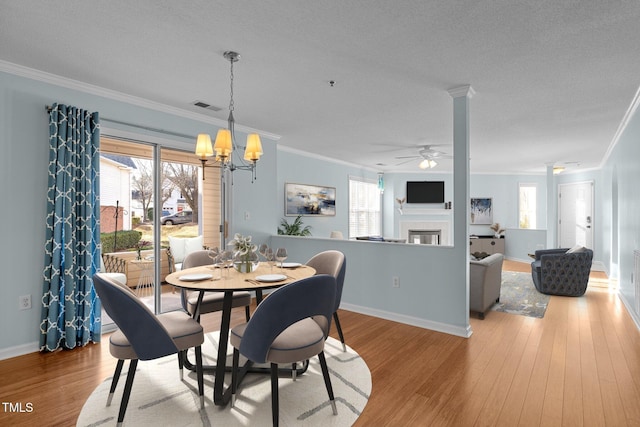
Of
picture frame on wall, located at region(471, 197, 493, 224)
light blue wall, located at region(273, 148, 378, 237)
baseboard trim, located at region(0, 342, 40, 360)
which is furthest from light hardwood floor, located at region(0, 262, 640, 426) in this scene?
picture frame on wall, located at region(471, 197, 493, 224)

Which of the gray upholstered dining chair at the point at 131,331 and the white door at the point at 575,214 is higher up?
the white door at the point at 575,214

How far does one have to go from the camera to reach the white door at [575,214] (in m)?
8.69

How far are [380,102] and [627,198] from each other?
11.9 feet

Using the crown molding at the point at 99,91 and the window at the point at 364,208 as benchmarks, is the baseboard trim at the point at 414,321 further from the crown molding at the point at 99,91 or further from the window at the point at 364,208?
the window at the point at 364,208

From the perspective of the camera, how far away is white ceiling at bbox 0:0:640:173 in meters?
2.19

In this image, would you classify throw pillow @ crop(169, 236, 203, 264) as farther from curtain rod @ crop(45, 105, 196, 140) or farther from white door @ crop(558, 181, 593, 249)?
white door @ crop(558, 181, 593, 249)

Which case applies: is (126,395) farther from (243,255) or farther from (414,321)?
(414,321)

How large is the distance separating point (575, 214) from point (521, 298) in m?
5.31

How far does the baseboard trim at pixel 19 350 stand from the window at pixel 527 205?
10800 mm

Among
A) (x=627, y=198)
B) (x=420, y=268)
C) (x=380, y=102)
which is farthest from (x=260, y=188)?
(x=627, y=198)

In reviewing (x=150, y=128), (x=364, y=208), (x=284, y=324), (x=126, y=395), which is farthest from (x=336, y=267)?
(x=364, y=208)

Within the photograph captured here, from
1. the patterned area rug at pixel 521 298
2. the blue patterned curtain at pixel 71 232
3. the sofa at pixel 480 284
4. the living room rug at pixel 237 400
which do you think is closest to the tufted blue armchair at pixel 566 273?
the patterned area rug at pixel 521 298

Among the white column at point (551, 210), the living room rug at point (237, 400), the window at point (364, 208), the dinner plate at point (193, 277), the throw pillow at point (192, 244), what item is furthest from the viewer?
the window at point (364, 208)

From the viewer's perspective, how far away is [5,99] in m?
3.00
